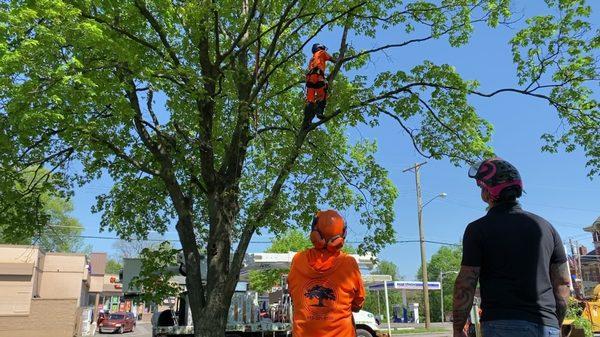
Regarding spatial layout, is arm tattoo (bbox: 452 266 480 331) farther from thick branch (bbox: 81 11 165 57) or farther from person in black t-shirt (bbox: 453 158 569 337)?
thick branch (bbox: 81 11 165 57)

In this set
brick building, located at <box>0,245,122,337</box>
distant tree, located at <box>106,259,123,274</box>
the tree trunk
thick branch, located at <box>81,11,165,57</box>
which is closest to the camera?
A: thick branch, located at <box>81,11,165,57</box>

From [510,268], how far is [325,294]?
45.8 inches

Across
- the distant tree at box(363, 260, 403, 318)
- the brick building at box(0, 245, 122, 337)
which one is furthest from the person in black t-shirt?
the distant tree at box(363, 260, 403, 318)

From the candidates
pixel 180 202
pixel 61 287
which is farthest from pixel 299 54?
pixel 61 287

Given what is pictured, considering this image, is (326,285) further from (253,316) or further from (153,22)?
(253,316)

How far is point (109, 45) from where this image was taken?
25.9 feet

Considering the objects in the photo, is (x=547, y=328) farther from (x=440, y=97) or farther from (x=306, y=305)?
(x=440, y=97)

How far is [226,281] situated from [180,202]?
1858 millimetres

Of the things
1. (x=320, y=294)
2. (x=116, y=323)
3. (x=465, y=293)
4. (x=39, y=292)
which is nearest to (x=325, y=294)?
(x=320, y=294)

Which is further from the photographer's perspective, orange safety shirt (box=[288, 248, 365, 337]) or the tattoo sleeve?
orange safety shirt (box=[288, 248, 365, 337])

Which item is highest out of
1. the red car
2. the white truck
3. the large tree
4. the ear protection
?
the large tree

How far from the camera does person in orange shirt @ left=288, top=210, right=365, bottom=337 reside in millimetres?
3445

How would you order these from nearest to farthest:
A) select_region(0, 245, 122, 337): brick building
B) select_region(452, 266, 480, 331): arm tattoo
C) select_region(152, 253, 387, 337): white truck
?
select_region(452, 266, 480, 331): arm tattoo → select_region(152, 253, 387, 337): white truck → select_region(0, 245, 122, 337): brick building

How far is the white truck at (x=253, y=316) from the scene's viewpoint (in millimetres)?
13172
